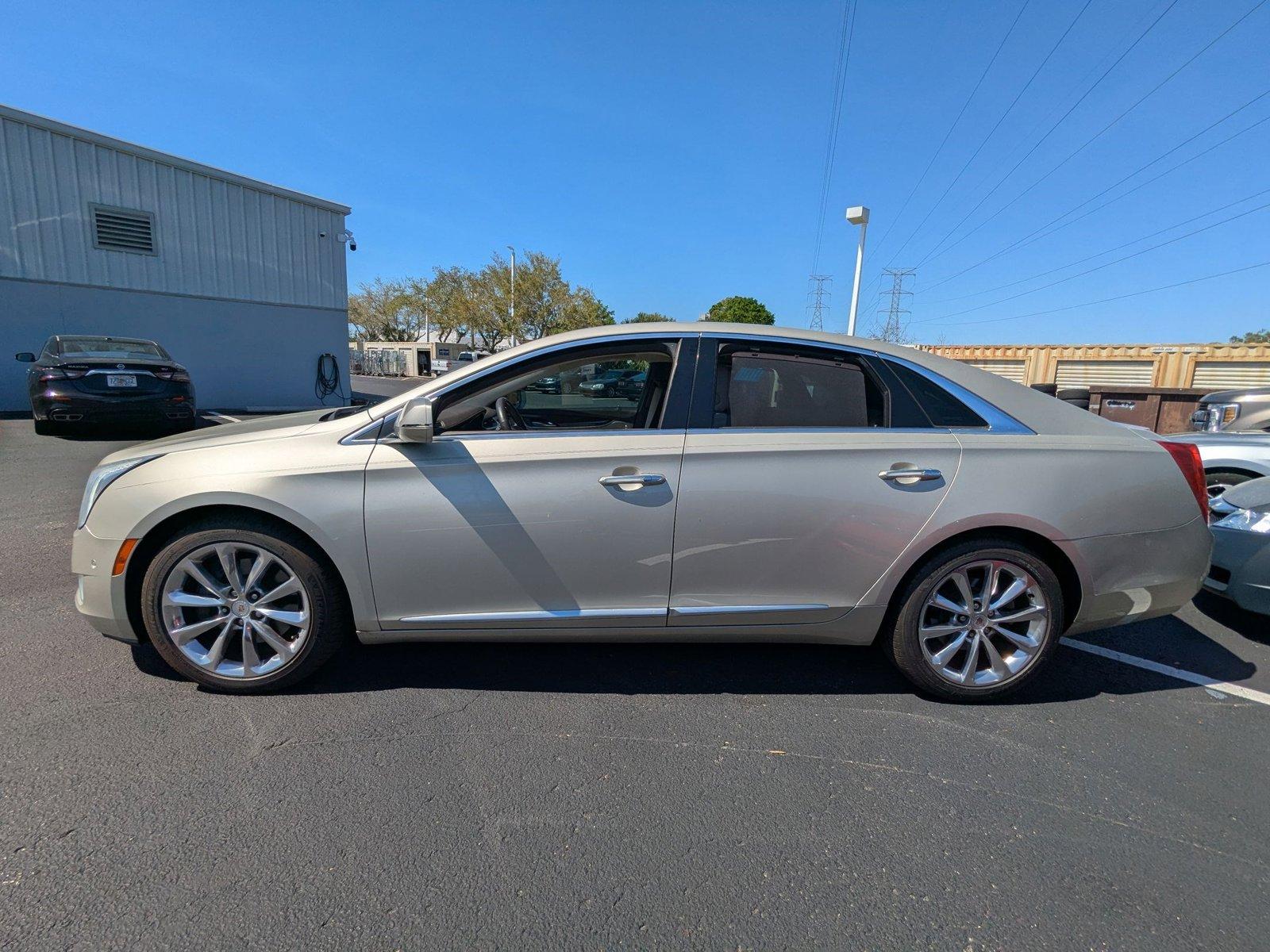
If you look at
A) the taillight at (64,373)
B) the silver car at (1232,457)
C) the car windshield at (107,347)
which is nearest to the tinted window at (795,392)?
the silver car at (1232,457)

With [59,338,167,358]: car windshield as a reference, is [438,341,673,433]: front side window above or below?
below

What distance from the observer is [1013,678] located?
2.72m

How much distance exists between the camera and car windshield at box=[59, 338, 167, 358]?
864 cm

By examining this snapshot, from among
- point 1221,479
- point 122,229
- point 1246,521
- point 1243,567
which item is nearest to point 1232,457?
point 1221,479

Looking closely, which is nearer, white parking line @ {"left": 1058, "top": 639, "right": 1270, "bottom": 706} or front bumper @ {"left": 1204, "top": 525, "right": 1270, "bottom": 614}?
white parking line @ {"left": 1058, "top": 639, "right": 1270, "bottom": 706}

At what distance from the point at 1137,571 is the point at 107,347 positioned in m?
12.3

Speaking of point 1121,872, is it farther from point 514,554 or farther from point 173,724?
point 173,724

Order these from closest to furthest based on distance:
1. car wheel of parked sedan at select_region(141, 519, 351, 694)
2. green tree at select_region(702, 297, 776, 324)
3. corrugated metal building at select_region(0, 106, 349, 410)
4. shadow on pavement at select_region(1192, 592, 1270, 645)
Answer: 1. car wheel of parked sedan at select_region(141, 519, 351, 694)
2. shadow on pavement at select_region(1192, 592, 1270, 645)
3. corrugated metal building at select_region(0, 106, 349, 410)
4. green tree at select_region(702, 297, 776, 324)

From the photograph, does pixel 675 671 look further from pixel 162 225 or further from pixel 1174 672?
pixel 162 225

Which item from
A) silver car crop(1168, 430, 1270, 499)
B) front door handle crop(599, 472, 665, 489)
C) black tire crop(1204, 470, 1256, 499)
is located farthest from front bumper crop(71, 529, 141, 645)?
black tire crop(1204, 470, 1256, 499)

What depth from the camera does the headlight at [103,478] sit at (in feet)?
8.45

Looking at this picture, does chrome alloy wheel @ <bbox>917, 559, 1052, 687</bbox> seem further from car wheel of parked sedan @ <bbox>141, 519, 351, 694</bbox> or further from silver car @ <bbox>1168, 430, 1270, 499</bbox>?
silver car @ <bbox>1168, 430, 1270, 499</bbox>

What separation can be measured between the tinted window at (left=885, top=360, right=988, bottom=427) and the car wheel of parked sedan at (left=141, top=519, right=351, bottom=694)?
2620 millimetres

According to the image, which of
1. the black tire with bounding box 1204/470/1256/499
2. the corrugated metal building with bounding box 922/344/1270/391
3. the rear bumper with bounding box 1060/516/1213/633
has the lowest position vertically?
the rear bumper with bounding box 1060/516/1213/633
